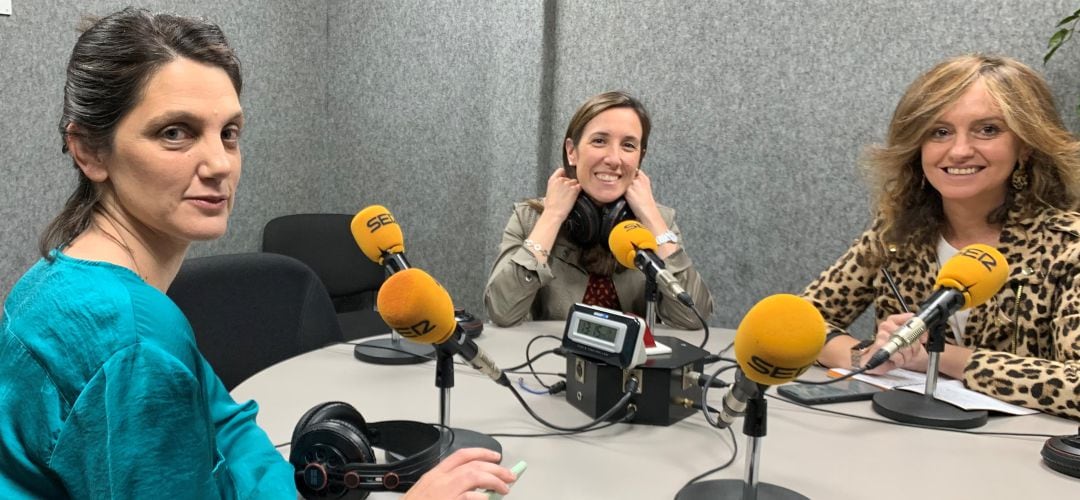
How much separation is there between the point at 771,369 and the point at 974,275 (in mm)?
585

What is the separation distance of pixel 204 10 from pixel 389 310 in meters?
2.11

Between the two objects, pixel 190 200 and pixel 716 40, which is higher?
pixel 716 40

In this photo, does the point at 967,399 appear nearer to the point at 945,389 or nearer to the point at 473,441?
the point at 945,389

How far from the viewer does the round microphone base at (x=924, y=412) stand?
122cm

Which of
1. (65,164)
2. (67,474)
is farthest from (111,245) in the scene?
(65,164)

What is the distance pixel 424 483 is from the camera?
84 cm

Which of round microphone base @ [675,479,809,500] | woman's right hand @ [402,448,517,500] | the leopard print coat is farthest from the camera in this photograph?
the leopard print coat

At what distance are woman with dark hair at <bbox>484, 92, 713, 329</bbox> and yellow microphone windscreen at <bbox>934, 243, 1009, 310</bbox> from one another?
79 cm

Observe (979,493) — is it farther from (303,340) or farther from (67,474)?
(303,340)

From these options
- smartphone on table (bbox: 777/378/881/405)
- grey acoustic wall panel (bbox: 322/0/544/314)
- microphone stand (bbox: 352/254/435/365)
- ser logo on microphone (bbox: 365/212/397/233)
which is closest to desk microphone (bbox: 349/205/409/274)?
ser logo on microphone (bbox: 365/212/397/233)

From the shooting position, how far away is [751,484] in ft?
2.93

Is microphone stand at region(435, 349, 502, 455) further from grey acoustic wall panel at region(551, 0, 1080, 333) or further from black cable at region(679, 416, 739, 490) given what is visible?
grey acoustic wall panel at region(551, 0, 1080, 333)

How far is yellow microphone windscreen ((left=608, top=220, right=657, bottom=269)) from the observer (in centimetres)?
151

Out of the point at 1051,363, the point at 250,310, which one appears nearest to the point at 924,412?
the point at 1051,363
